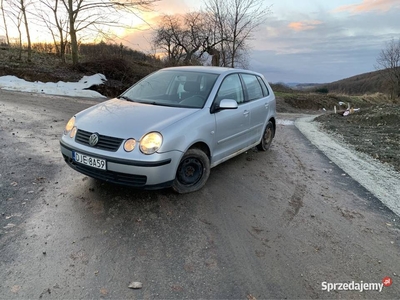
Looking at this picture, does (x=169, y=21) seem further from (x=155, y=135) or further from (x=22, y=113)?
(x=155, y=135)

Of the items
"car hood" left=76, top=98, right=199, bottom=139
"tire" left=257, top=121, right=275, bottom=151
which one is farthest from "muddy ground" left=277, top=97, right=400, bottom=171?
"car hood" left=76, top=98, right=199, bottom=139

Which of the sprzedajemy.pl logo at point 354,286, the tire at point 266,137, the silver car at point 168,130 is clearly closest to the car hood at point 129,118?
the silver car at point 168,130

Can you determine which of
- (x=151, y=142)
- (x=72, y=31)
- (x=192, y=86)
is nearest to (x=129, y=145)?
(x=151, y=142)

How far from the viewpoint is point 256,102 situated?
547cm

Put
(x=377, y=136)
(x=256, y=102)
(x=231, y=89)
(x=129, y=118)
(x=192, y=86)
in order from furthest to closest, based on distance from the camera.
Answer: (x=377, y=136)
(x=256, y=102)
(x=231, y=89)
(x=192, y=86)
(x=129, y=118)

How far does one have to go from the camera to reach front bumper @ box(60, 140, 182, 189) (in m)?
3.34

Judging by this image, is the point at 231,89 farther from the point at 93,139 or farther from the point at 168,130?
the point at 93,139

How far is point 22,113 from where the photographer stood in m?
8.75

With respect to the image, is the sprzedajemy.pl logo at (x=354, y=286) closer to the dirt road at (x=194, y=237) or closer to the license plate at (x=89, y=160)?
the dirt road at (x=194, y=237)

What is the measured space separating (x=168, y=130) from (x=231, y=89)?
174 cm

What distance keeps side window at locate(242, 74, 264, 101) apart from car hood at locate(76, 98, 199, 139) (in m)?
1.73

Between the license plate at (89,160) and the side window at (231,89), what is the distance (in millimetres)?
1875

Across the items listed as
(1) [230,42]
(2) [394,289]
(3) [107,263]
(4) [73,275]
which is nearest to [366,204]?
(2) [394,289]

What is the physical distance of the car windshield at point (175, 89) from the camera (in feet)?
14.2
